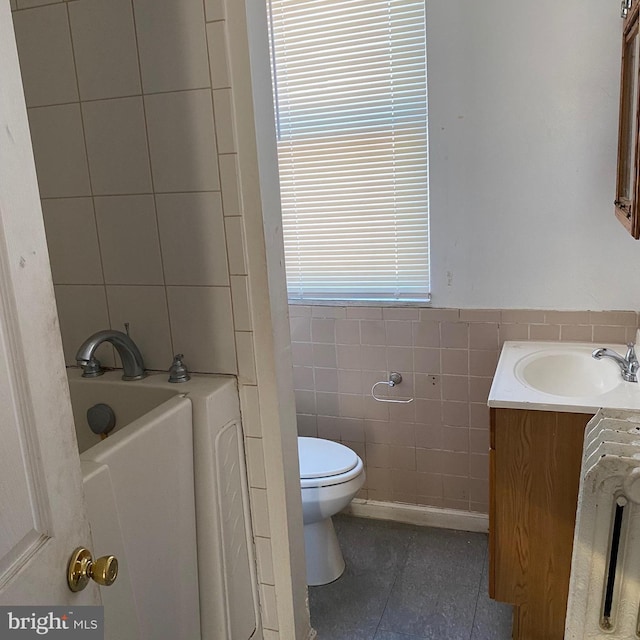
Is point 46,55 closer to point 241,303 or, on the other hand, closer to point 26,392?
point 241,303

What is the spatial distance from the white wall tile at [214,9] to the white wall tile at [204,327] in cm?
61

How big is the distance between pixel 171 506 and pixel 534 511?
104cm

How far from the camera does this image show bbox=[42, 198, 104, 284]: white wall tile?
1584mm

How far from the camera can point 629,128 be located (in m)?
1.69

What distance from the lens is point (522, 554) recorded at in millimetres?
1821

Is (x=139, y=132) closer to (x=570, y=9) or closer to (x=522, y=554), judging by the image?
(x=570, y=9)

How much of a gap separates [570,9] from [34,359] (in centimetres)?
198

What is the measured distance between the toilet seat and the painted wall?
2.42 ft

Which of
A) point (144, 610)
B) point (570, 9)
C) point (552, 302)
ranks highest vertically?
point (570, 9)

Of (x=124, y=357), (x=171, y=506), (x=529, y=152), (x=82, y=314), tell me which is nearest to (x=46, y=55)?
(x=82, y=314)

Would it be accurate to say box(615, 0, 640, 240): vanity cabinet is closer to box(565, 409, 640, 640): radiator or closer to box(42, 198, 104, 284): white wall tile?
box(565, 409, 640, 640): radiator

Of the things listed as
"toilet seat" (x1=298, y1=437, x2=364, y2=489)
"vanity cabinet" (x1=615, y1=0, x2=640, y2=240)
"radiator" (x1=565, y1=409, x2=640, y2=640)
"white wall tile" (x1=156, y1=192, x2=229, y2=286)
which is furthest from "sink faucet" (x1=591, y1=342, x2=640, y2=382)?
"white wall tile" (x1=156, y1=192, x2=229, y2=286)

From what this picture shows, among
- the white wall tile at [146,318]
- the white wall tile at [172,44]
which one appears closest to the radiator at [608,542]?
the white wall tile at [146,318]

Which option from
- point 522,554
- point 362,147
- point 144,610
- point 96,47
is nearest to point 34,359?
point 144,610
